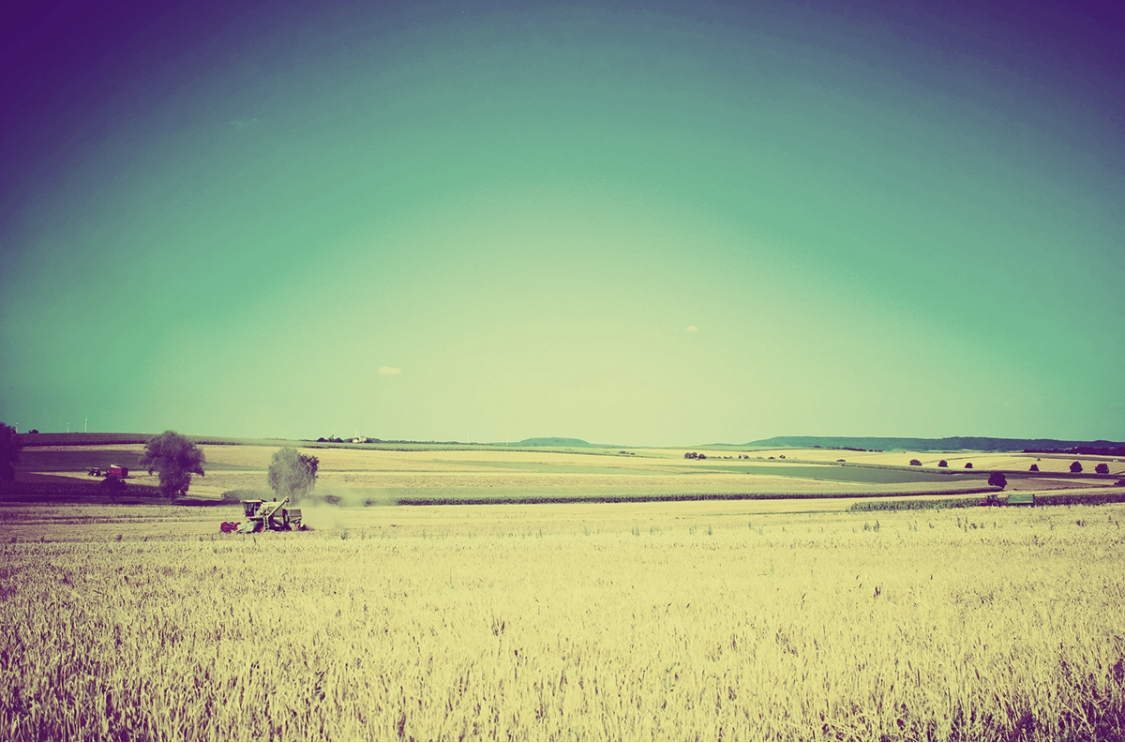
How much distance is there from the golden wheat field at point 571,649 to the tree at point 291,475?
38513 millimetres

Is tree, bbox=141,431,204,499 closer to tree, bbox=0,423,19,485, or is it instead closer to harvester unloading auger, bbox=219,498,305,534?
tree, bbox=0,423,19,485

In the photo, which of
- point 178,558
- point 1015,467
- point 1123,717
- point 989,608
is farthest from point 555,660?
point 1015,467

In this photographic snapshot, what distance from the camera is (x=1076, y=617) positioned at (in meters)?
7.76

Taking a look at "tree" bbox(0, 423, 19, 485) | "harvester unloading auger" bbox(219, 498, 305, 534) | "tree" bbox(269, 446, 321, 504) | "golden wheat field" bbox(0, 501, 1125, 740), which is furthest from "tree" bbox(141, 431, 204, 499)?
"golden wheat field" bbox(0, 501, 1125, 740)

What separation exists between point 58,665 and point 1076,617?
12.1 m

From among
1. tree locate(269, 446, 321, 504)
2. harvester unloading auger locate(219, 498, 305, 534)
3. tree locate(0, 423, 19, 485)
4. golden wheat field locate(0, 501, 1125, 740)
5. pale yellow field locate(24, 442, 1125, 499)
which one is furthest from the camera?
pale yellow field locate(24, 442, 1125, 499)

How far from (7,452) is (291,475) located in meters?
21.5

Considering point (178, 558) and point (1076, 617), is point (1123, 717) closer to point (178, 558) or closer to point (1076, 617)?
point (1076, 617)

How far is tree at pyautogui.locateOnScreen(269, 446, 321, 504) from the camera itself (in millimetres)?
50875

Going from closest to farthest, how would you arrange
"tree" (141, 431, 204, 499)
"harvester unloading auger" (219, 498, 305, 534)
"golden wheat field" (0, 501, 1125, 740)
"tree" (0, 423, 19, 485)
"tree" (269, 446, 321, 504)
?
"golden wheat field" (0, 501, 1125, 740) → "harvester unloading auger" (219, 498, 305, 534) → "tree" (0, 423, 19, 485) → "tree" (269, 446, 321, 504) → "tree" (141, 431, 204, 499)

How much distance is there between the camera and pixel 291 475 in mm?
51219

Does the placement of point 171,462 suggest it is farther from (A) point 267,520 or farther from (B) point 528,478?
(B) point 528,478

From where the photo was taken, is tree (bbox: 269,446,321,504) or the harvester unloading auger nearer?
the harvester unloading auger

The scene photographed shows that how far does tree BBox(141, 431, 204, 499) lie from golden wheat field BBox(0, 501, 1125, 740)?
142 ft
